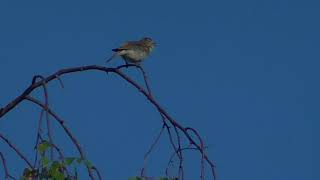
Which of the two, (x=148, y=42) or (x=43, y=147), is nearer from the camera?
(x=43, y=147)

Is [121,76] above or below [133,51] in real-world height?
below

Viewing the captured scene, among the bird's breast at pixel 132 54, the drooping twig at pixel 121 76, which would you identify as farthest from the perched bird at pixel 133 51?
the drooping twig at pixel 121 76

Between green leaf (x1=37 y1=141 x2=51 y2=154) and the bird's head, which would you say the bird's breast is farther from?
green leaf (x1=37 y1=141 x2=51 y2=154)

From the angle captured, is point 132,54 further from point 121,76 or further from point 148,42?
point 121,76

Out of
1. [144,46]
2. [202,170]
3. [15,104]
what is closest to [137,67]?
[15,104]

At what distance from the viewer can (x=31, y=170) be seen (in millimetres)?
5348

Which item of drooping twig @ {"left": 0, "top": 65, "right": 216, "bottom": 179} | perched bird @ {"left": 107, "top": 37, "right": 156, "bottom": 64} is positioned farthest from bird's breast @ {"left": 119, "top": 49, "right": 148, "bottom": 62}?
drooping twig @ {"left": 0, "top": 65, "right": 216, "bottom": 179}

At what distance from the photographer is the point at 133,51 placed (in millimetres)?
12477

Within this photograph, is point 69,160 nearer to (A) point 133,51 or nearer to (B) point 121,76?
(B) point 121,76

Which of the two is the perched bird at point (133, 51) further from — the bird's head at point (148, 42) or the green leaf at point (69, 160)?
the green leaf at point (69, 160)

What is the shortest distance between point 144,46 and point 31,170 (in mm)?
7828

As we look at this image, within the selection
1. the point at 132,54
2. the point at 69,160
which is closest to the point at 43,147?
the point at 69,160

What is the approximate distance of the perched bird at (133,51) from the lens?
12.4 metres

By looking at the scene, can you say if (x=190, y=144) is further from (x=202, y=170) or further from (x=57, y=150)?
(x=57, y=150)
